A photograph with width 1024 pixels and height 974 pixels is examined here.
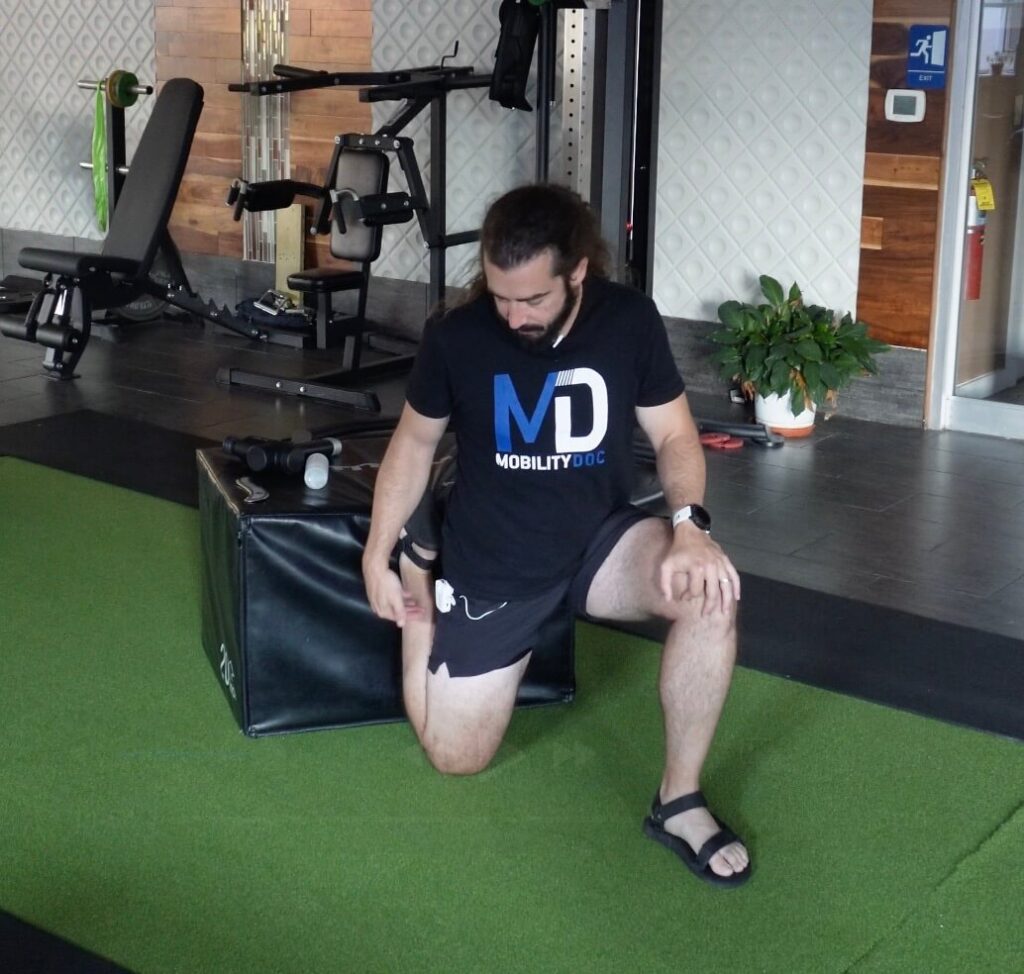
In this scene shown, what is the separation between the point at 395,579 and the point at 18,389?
339cm

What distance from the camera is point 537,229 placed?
6.88 ft

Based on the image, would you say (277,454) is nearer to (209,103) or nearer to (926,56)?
(926,56)

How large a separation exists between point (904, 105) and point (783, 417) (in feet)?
3.33

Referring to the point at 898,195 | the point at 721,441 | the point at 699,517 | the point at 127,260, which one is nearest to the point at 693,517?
the point at 699,517

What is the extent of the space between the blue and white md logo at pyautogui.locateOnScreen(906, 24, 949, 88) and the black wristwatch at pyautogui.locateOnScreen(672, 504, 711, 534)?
111 inches

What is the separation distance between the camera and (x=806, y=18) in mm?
4676

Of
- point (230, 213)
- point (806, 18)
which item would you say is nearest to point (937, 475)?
point (806, 18)

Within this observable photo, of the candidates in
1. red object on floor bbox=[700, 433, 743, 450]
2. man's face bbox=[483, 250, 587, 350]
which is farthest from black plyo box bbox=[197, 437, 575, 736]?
red object on floor bbox=[700, 433, 743, 450]

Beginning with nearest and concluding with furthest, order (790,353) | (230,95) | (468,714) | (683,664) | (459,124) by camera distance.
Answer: (683,664), (468,714), (790,353), (459,124), (230,95)

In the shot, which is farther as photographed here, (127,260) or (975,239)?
(127,260)

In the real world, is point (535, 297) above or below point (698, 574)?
above

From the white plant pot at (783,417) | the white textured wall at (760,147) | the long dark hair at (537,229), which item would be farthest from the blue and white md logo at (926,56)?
the long dark hair at (537,229)

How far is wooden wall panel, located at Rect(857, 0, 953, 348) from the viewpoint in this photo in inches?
177

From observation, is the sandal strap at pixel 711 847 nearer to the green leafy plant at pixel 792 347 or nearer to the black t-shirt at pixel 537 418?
the black t-shirt at pixel 537 418
